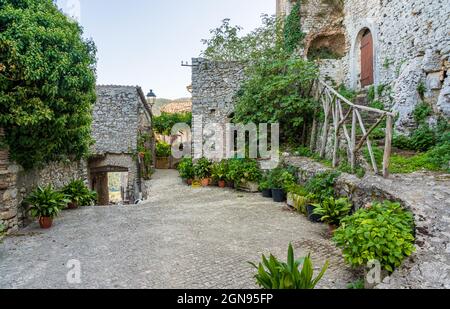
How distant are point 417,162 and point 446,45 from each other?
2910 millimetres

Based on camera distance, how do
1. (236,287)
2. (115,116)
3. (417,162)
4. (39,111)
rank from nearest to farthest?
(236,287), (39,111), (417,162), (115,116)

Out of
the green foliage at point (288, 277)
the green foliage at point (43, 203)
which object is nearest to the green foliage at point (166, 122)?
the green foliage at point (43, 203)

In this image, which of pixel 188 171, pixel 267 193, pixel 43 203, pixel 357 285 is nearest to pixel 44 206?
pixel 43 203

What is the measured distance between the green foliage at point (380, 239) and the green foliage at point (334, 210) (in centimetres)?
130

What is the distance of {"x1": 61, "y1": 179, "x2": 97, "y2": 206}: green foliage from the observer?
23.0 ft

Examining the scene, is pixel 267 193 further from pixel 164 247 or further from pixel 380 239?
pixel 380 239

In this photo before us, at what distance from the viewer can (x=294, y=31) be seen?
12375 millimetres

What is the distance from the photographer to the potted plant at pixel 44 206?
17.4ft

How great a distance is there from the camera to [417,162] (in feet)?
16.8

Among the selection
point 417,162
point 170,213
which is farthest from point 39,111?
point 417,162

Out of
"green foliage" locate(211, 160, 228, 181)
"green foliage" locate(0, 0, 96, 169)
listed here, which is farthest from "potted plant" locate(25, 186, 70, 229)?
"green foliage" locate(211, 160, 228, 181)

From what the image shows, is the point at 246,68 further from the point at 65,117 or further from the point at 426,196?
the point at 426,196

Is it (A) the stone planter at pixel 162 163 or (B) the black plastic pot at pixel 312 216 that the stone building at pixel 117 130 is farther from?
(B) the black plastic pot at pixel 312 216

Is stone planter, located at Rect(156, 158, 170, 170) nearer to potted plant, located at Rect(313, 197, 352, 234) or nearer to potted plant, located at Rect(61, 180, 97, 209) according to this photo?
potted plant, located at Rect(61, 180, 97, 209)
